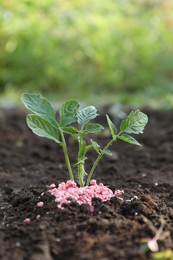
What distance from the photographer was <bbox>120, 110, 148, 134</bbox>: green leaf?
288 cm

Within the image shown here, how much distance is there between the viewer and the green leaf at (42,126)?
2.85 meters

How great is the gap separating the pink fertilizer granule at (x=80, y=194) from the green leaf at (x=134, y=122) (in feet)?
1.00

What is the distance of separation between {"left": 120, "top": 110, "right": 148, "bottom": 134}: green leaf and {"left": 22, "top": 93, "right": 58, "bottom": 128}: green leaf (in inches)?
13.1

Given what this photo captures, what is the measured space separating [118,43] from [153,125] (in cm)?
295

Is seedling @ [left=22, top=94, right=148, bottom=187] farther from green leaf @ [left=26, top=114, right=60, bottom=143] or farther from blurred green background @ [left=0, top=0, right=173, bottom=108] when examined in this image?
blurred green background @ [left=0, top=0, right=173, bottom=108]

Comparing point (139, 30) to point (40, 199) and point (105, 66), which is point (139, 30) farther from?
point (40, 199)

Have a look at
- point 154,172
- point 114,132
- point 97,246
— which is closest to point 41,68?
point 154,172

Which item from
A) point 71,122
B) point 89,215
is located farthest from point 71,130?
point 89,215

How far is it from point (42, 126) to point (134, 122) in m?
0.44

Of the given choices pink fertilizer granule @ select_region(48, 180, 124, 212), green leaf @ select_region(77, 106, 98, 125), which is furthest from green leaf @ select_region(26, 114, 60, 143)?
pink fertilizer granule @ select_region(48, 180, 124, 212)

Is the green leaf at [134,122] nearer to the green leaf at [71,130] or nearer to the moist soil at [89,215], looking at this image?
the green leaf at [71,130]

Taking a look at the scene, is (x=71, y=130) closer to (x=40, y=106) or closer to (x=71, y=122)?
(x=71, y=122)

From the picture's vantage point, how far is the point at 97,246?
2.24 metres

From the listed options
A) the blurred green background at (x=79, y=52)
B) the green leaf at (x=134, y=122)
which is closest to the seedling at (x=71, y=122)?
the green leaf at (x=134, y=122)
